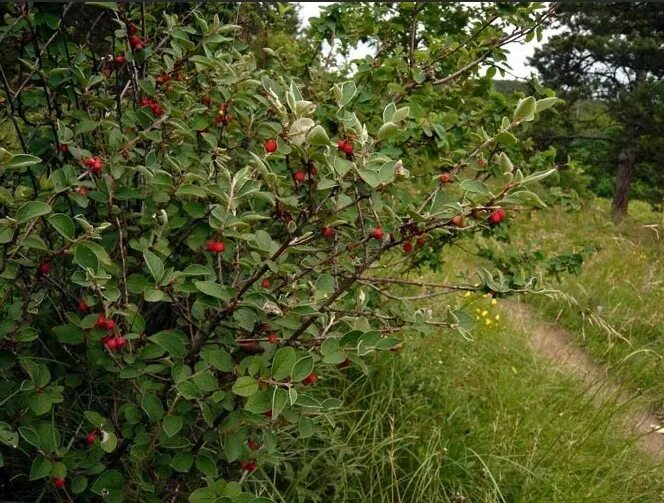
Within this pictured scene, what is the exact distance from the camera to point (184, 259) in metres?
1.66

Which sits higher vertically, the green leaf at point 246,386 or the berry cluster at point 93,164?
the berry cluster at point 93,164

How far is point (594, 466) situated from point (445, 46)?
65.8 inches

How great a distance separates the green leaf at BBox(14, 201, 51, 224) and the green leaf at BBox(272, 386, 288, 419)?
0.54m

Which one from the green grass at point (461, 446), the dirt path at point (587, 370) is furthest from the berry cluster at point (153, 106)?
the dirt path at point (587, 370)

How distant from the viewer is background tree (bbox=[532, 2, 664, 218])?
11.0 m

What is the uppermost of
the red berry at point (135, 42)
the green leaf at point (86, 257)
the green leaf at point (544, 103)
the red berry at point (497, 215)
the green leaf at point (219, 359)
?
the green leaf at point (544, 103)

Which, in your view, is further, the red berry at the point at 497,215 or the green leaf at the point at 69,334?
the green leaf at the point at 69,334

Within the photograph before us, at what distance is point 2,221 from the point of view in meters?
1.24

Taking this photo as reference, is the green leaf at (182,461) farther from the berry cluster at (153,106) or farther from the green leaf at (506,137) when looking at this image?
the green leaf at (506,137)

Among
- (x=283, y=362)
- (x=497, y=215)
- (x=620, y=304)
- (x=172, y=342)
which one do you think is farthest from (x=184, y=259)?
(x=620, y=304)

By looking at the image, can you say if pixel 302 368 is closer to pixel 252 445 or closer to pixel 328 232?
pixel 328 232

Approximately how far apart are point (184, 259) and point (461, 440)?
1.37 m

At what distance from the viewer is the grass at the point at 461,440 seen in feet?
7.34

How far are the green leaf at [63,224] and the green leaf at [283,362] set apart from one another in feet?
1.51
